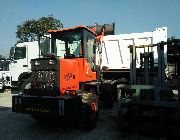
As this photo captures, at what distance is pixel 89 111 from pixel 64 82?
105 centimetres

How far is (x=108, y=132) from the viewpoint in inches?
251

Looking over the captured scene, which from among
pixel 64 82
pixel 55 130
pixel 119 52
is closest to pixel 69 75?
pixel 64 82

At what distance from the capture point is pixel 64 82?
256 inches

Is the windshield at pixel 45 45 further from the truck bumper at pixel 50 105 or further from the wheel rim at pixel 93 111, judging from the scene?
the wheel rim at pixel 93 111

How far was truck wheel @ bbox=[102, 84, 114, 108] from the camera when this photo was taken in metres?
9.03

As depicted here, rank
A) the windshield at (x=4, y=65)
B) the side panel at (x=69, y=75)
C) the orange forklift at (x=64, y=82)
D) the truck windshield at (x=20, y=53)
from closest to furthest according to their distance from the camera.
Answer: the orange forklift at (x=64, y=82), the side panel at (x=69, y=75), the truck windshield at (x=20, y=53), the windshield at (x=4, y=65)

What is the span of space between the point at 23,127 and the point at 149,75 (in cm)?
399

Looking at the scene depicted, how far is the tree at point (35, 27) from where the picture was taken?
2880 centimetres

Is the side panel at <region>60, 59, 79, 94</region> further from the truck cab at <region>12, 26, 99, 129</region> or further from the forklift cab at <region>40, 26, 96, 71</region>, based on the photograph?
the forklift cab at <region>40, 26, 96, 71</region>

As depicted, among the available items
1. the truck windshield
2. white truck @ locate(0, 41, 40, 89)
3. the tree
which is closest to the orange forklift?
white truck @ locate(0, 41, 40, 89)

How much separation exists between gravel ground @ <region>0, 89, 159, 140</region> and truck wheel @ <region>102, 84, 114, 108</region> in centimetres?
92

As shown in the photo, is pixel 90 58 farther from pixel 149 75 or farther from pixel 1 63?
pixel 1 63

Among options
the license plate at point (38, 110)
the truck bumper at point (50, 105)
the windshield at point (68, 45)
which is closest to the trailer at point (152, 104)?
the truck bumper at point (50, 105)

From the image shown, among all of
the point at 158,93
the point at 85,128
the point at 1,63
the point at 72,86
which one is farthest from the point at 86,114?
the point at 1,63
